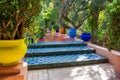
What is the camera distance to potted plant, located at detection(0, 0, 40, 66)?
2.40 meters

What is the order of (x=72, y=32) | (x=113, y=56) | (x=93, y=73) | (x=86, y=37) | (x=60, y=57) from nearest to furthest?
(x=93, y=73)
(x=113, y=56)
(x=60, y=57)
(x=86, y=37)
(x=72, y=32)

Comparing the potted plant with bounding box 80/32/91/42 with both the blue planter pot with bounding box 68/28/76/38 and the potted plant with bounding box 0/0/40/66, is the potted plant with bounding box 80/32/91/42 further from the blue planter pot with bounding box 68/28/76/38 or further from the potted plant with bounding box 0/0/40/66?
the potted plant with bounding box 0/0/40/66

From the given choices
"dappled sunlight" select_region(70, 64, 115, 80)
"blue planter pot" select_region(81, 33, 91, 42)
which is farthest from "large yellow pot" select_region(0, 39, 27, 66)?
"blue planter pot" select_region(81, 33, 91, 42)

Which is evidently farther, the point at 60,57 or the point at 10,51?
the point at 60,57

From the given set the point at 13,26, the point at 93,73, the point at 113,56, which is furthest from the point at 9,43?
the point at 113,56

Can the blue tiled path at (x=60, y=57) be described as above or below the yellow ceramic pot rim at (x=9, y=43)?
below

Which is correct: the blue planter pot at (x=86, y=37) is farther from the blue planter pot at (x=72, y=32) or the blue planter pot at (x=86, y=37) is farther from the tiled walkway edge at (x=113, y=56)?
the blue planter pot at (x=72, y=32)

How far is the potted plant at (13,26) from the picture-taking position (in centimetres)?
240

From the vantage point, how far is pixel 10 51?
8.34 feet

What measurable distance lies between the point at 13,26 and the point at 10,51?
0.39 meters

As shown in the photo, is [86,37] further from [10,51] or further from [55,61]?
[10,51]

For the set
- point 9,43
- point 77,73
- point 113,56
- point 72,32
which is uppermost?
point 9,43

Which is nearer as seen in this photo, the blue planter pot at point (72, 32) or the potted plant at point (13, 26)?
the potted plant at point (13, 26)

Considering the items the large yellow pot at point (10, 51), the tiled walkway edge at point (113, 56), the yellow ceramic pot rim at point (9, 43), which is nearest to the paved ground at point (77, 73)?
the tiled walkway edge at point (113, 56)
